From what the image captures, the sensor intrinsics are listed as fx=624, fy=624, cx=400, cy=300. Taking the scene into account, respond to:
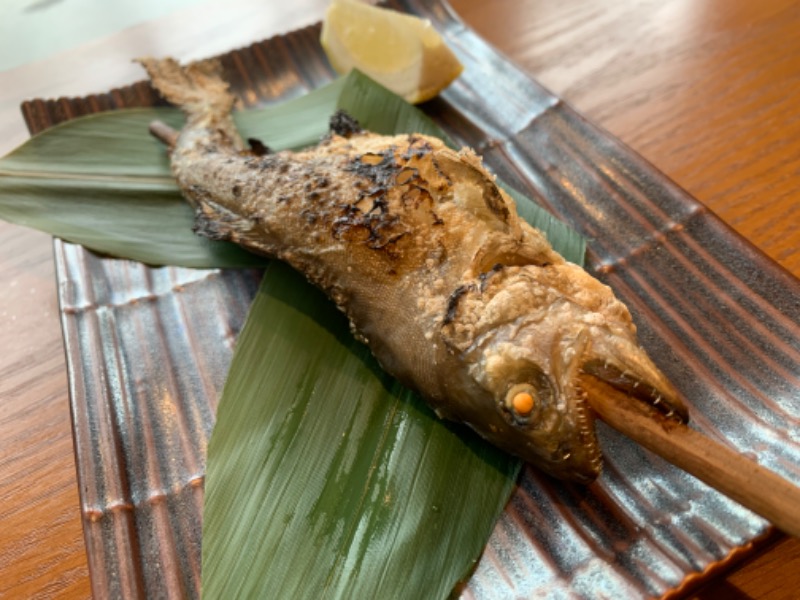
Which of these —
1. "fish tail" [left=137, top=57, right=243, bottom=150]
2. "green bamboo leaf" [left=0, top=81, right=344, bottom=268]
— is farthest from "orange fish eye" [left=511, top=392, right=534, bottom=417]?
"fish tail" [left=137, top=57, right=243, bottom=150]

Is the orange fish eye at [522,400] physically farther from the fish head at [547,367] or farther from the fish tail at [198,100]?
the fish tail at [198,100]

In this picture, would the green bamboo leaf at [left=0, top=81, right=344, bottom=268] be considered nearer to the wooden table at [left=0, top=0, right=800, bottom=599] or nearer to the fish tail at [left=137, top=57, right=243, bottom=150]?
the fish tail at [left=137, top=57, right=243, bottom=150]

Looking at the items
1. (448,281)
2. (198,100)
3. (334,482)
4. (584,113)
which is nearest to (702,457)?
(448,281)

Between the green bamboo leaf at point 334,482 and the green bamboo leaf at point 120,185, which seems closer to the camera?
the green bamboo leaf at point 334,482

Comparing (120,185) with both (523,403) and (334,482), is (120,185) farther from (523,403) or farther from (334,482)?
(523,403)

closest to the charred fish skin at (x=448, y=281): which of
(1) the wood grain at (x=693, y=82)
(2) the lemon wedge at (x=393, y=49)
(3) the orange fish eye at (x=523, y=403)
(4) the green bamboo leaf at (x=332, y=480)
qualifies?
(3) the orange fish eye at (x=523, y=403)

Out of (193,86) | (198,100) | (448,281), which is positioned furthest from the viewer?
(193,86)

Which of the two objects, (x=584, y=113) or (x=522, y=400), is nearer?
(x=522, y=400)
